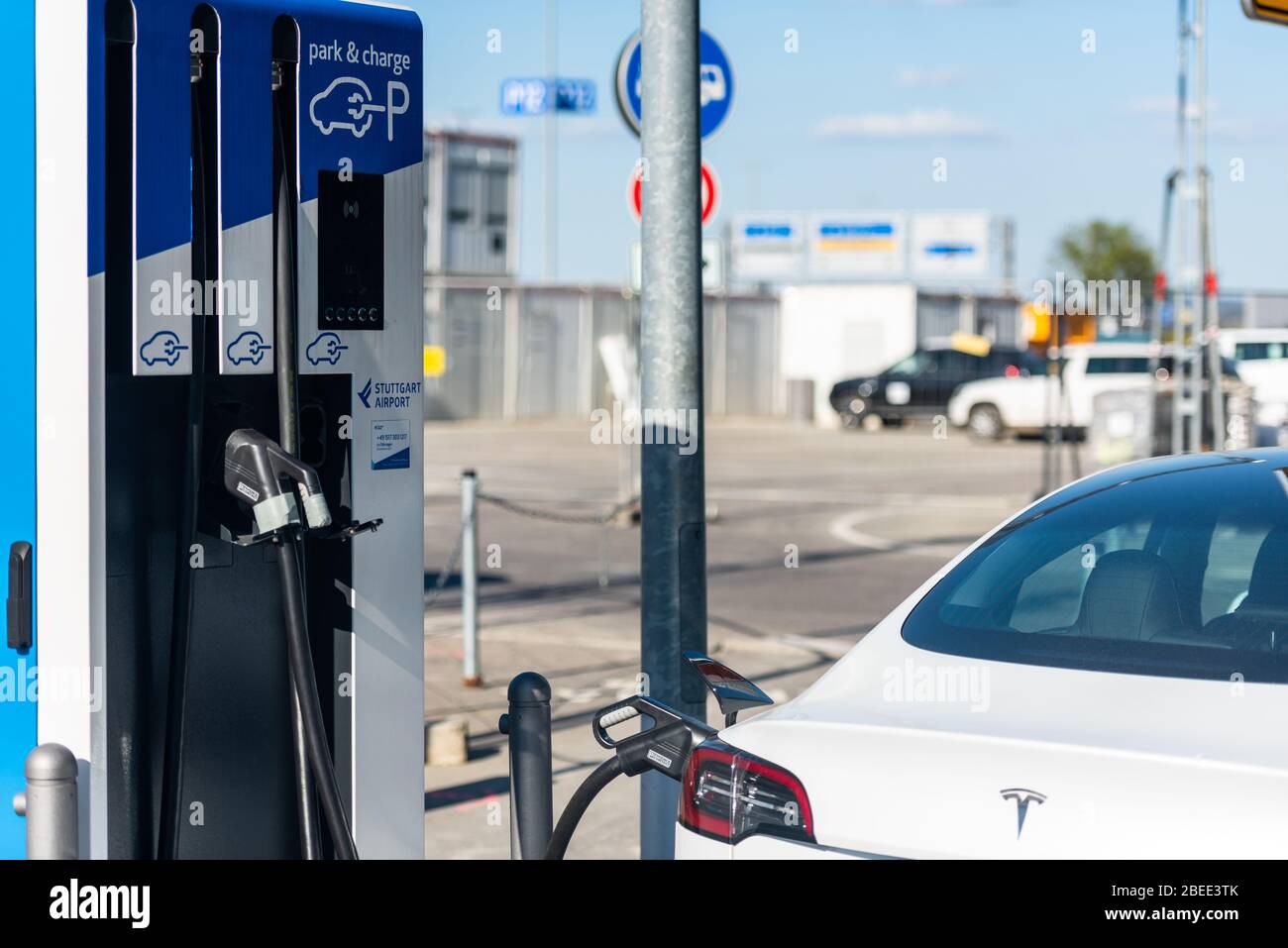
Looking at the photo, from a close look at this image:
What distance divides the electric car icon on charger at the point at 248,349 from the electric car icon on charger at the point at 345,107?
524mm

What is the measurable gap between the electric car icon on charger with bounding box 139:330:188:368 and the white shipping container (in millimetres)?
35420

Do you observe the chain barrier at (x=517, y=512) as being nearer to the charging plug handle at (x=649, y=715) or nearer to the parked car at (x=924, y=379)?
the charging plug handle at (x=649, y=715)

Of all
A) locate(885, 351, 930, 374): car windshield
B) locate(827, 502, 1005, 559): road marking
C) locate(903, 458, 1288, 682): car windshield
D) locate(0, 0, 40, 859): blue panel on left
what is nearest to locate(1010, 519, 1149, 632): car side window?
locate(903, 458, 1288, 682): car windshield

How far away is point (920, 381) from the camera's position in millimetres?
33969

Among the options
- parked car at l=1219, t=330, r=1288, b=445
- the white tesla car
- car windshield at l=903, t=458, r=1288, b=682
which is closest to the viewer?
the white tesla car

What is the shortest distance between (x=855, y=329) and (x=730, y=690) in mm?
35964

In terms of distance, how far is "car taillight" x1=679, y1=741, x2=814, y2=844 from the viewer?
2.90 m

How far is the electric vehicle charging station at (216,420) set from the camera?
3.66 m
